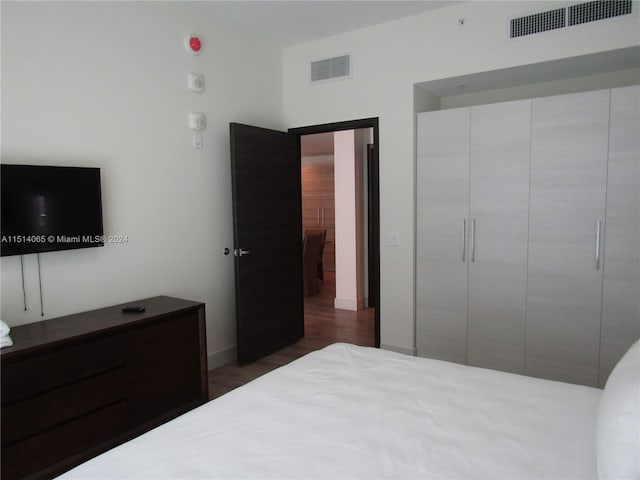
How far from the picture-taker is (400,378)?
1.82m

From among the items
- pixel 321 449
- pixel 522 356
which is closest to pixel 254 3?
pixel 321 449

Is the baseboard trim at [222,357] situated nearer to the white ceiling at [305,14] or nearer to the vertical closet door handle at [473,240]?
the vertical closet door handle at [473,240]

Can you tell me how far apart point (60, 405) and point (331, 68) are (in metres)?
3.29

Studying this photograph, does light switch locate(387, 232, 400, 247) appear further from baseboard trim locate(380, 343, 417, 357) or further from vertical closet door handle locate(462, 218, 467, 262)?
baseboard trim locate(380, 343, 417, 357)

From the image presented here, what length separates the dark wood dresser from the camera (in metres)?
2.04

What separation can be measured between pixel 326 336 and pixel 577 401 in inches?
122

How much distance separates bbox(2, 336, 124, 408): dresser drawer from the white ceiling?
2527 mm

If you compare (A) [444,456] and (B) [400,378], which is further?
(B) [400,378]

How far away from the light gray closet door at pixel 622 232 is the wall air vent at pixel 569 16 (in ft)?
1.67

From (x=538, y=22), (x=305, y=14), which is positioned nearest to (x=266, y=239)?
(x=305, y=14)

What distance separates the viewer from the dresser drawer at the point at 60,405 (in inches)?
79.0

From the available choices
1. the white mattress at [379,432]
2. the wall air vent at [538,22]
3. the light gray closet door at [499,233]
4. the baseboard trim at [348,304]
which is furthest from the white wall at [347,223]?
the white mattress at [379,432]

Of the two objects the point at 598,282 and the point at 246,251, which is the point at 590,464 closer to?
the point at 598,282

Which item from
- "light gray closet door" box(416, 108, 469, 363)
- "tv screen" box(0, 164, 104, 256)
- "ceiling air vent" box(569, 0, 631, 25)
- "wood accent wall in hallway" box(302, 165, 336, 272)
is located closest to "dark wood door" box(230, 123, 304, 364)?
"tv screen" box(0, 164, 104, 256)
